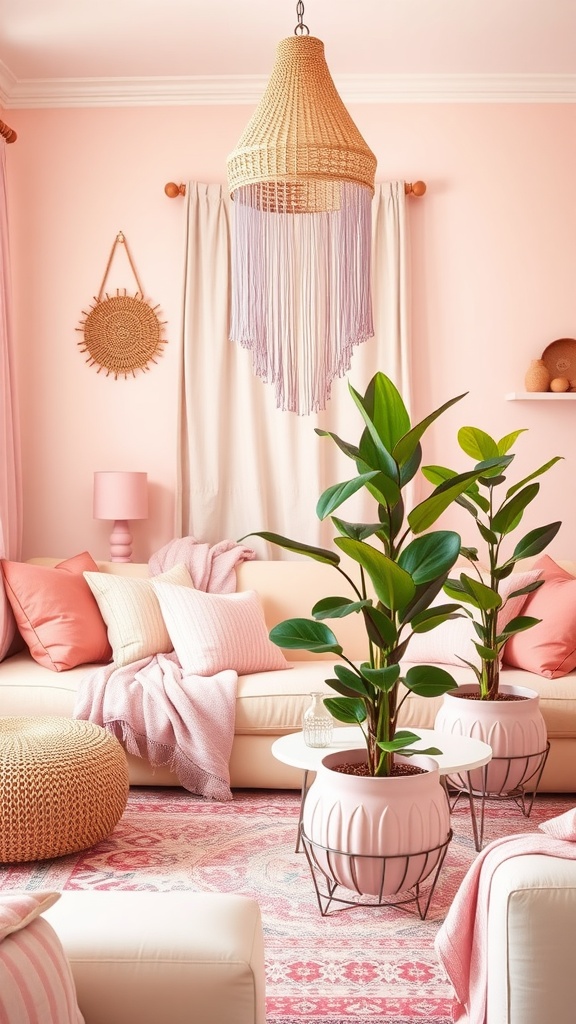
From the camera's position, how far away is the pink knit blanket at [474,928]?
1704 millimetres

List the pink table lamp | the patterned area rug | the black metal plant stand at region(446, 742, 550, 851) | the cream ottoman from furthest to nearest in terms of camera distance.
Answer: the pink table lamp, the black metal plant stand at region(446, 742, 550, 851), the patterned area rug, the cream ottoman

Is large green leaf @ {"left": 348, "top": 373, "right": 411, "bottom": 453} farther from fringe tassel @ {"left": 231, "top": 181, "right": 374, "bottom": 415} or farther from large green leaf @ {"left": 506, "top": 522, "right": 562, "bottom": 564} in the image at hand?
large green leaf @ {"left": 506, "top": 522, "right": 562, "bottom": 564}

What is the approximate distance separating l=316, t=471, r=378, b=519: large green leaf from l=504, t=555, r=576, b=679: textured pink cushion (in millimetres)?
1791

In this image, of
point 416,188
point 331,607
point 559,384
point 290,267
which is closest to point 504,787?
point 331,607

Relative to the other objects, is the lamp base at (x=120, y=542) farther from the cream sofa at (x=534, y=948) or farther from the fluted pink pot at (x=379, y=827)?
the cream sofa at (x=534, y=948)

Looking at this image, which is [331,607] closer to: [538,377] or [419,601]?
[419,601]

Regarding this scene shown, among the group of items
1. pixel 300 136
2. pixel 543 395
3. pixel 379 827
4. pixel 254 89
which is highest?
pixel 254 89

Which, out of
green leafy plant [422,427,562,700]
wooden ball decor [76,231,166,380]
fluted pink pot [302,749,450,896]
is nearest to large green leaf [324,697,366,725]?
fluted pink pot [302,749,450,896]

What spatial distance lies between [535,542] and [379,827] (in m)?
1.22

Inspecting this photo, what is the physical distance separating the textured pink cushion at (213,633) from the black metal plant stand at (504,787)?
846 millimetres

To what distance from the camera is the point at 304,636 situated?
219 centimetres

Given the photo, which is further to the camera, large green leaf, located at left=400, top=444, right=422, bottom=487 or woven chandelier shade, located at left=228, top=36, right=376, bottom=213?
woven chandelier shade, located at left=228, top=36, right=376, bottom=213

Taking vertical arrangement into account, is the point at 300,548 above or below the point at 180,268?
below

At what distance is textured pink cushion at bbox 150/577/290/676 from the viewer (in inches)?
144
